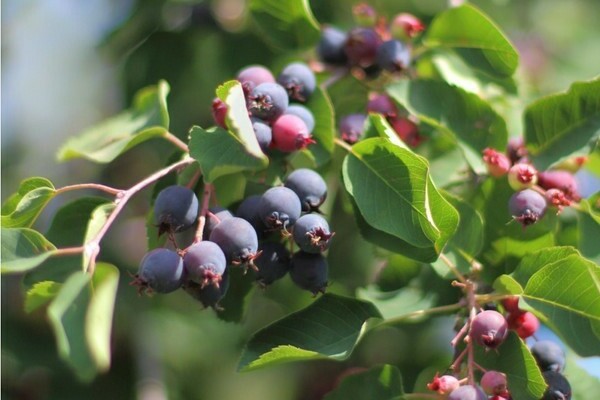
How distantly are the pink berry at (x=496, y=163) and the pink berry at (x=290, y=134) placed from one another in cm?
42

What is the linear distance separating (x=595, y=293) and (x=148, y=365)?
172 cm

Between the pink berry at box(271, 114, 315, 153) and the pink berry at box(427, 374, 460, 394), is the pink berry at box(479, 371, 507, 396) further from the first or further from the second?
the pink berry at box(271, 114, 315, 153)

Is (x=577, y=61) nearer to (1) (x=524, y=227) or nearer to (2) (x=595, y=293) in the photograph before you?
(1) (x=524, y=227)

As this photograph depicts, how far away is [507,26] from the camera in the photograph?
10.4 ft

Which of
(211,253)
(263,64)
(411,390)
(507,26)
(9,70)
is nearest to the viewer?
(211,253)

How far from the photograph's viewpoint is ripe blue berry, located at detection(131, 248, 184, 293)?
1.47 metres

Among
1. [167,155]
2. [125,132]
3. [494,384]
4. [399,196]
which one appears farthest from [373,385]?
[167,155]

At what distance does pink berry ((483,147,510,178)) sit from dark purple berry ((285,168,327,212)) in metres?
0.42

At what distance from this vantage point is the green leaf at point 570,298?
5.01 feet

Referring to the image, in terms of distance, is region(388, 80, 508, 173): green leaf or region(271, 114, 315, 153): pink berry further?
region(388, 80, 508, 173): green leaf

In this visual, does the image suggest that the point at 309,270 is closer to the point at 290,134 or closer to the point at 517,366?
the point at 290,134

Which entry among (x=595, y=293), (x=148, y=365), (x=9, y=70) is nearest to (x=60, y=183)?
(x=9, y=70)

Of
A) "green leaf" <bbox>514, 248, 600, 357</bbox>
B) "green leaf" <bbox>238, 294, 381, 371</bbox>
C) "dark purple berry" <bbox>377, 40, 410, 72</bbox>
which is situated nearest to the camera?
"green leaf" <bbox>514, 248, 600, 357</bbox>

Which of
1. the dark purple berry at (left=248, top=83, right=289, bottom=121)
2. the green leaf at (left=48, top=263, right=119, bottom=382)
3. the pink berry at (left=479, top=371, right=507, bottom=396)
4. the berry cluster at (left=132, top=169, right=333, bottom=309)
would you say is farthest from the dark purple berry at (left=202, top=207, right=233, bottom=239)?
the pink berry at (left=479, top=371, right=507, bottom=396)
